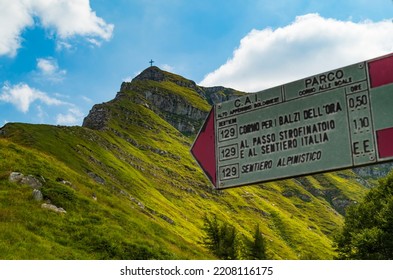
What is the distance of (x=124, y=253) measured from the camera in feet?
95.5

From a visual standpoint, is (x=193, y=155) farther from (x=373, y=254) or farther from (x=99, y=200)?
(x=99, y=200)

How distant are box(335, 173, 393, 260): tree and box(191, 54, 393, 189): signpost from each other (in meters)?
35.6

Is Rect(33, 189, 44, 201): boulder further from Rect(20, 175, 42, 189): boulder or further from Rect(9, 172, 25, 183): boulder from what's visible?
Rect(9, 172, 25, 183): boulder

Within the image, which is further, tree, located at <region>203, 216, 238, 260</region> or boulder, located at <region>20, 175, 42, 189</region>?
tree, located at <region>203, 216, 238, 260</region>

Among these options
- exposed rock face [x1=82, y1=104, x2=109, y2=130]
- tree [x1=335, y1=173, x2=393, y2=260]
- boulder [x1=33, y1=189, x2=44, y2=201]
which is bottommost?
tree [x1=335, y1=173, x2=393, y2=260]

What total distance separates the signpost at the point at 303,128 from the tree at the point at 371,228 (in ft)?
117

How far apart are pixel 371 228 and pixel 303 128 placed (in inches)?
1574

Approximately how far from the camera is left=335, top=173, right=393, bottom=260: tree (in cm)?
3681

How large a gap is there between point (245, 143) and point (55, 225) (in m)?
27.6

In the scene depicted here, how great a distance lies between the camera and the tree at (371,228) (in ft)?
121

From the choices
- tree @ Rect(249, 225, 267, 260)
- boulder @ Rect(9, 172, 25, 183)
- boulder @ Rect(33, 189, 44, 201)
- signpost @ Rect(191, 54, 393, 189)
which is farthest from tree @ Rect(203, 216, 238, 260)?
signpost @ Rect(191, 54, 393, 189)

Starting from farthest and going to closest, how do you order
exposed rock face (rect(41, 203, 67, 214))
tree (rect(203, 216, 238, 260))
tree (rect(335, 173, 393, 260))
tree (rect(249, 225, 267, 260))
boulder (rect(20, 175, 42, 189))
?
1. tree (rect(249, 225, 267, 260))
2. tree (rect(203, 216, 238, 260))
3. tree (rect(335, 173, 393, 260))
4. boulder (rect(20, 175, 42, 189))
5. exposed rock face (rect(41, 203, 67, 214))

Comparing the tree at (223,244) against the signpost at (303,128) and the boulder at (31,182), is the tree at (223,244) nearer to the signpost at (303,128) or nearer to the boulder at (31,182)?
the boulder at (31,182)

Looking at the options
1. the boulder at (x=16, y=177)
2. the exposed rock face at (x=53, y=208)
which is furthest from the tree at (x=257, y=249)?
the boulder at (x=16, y=177)
